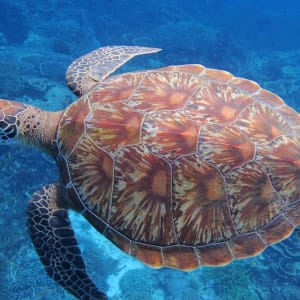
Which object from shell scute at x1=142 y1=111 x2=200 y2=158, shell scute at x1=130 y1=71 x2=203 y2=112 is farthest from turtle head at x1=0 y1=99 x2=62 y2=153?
shell scute at x1=142 y1=111 x2=200 y2=158

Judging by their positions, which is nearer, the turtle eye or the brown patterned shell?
the brown patterned shell

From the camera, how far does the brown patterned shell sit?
7.02 feet

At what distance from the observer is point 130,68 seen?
852 cm

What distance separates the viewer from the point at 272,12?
16.7 metres

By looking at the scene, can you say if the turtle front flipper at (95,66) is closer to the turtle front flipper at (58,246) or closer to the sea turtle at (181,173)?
the sea turtle at (181,173)

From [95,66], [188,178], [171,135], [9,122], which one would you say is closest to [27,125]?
[9,122]

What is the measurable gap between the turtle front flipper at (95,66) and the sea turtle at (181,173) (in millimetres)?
836

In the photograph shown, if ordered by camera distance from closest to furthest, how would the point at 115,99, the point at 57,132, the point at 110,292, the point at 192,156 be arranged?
the point at 192,156
the point at 115,99
the point at 57,132
the point at 110,292

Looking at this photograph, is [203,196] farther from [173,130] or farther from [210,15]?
[210,15]

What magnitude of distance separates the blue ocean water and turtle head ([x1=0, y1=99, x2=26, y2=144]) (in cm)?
232

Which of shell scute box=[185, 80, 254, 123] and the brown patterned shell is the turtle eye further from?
shell scute box=[185, 80, 254, 123]

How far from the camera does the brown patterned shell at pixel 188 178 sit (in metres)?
2.14

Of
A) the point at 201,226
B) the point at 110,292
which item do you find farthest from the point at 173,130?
the point at 110,292

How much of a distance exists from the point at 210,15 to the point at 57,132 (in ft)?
41.7
